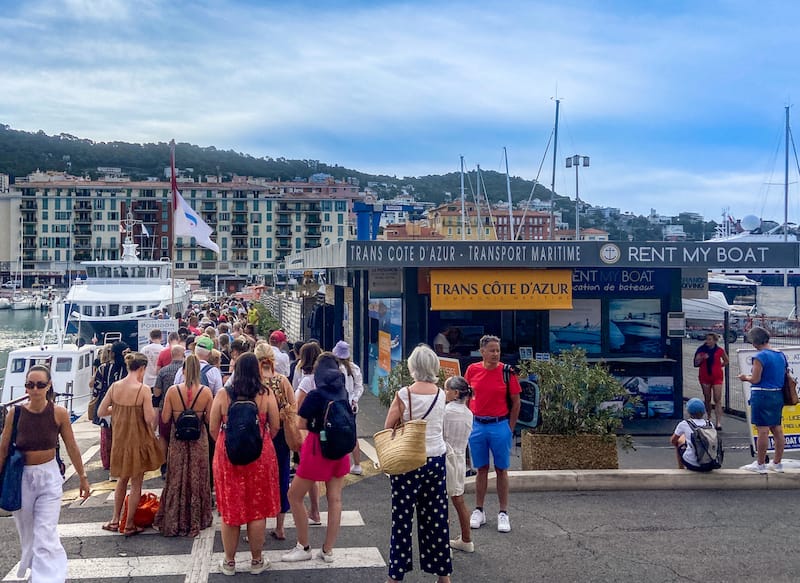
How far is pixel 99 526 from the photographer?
22.3 feet

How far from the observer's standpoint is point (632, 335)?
1225 cm

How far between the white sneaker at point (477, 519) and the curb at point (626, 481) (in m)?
1.06

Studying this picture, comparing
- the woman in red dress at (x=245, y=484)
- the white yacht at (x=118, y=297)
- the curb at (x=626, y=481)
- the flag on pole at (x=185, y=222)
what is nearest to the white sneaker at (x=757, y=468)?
the curb at (x=626, y=481)

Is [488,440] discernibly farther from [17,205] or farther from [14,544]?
[17,205]

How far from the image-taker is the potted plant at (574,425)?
8.20 metres

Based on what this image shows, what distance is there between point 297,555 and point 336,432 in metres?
1.10

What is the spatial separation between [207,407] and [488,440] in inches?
96.6

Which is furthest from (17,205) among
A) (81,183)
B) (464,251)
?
(464,251)

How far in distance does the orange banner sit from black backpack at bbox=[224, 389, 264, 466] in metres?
5.90

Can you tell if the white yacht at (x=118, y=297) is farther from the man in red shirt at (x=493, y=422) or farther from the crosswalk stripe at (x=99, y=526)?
the man in red shirt at (x=493, y=422)

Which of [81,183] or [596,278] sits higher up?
[81,183]

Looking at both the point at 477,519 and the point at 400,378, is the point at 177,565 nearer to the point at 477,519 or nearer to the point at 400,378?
the point at 477,519

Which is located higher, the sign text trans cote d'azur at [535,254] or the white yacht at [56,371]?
the sign text trans cote d'azur at [535,254]

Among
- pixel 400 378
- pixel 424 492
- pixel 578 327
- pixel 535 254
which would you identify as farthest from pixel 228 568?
pixel 578 327
